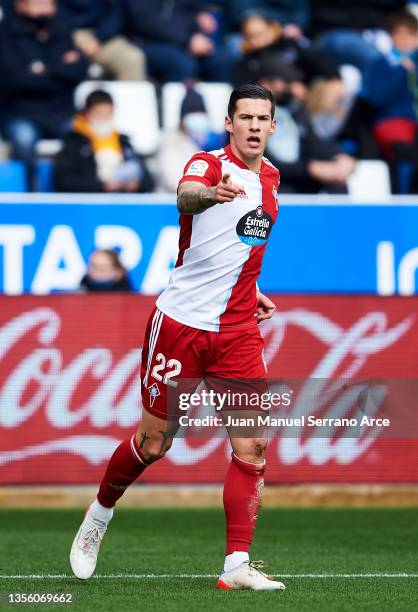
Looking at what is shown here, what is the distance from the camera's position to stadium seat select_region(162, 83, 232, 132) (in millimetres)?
13852

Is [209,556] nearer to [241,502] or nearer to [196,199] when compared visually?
[241,502]

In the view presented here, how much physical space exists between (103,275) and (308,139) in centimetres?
308

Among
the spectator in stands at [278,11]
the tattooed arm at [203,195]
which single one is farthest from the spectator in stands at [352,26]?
the tattooed arm at [203,195]

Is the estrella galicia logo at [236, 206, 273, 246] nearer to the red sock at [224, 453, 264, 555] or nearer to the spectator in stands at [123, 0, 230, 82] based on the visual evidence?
the red sock at [224, 453, 264, 555]

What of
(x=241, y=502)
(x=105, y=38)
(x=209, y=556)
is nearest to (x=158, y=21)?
(x=105, y=38)

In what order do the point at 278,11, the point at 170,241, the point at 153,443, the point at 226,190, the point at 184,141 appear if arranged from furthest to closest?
the point at 278,11 < the point at 184,141 < the point at 170,241 < the point at 153,443 < the point at 226,190

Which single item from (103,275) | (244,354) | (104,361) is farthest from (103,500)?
(103,275)

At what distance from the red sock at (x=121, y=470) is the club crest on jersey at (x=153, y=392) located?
8.6 inches

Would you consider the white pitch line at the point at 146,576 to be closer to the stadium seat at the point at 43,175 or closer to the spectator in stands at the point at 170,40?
the stadium seat at the point at 43,175

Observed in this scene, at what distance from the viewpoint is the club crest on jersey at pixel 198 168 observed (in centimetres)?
586

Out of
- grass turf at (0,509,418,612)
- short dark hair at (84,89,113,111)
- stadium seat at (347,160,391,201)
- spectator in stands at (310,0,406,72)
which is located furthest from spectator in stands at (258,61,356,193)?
grass turf at (0,509,418,612)

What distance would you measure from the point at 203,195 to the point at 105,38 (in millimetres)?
9202

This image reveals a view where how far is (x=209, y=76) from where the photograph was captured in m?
14.7

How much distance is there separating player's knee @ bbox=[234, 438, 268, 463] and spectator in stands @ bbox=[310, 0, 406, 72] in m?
9.49
